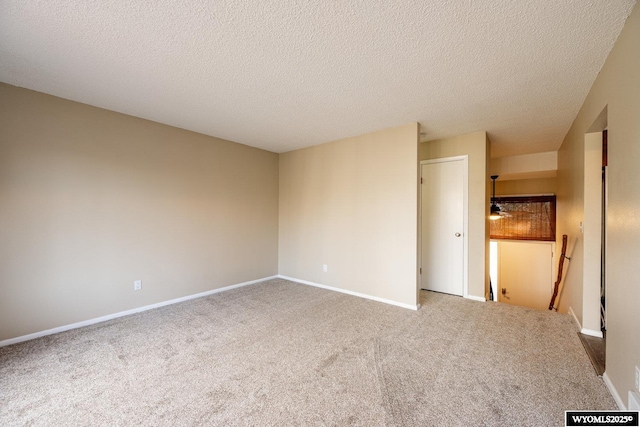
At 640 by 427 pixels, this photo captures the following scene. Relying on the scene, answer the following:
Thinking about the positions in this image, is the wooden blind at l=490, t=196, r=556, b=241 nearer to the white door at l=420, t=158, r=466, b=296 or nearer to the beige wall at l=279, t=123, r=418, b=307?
the white door at l=420, t=158, r=466, b=296

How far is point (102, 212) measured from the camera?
2.95 metres

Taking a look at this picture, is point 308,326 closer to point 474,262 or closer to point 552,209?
point 474,262

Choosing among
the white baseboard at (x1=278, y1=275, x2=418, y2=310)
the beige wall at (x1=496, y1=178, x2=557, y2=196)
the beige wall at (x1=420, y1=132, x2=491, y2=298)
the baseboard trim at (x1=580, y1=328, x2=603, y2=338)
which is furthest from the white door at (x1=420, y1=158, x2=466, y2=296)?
the beige wall at (x1=496, y1=178, x2=557, y2=196)

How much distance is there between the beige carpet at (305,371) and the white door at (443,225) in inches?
34.2

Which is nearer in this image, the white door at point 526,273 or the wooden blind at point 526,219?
the white door at point 526,273

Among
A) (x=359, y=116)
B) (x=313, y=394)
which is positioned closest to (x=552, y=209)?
(x=359, y=116)

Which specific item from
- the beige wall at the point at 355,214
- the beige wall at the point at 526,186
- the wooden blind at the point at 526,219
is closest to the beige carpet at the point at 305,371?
the beige wall at the point at 355,214

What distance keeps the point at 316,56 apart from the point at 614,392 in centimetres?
307

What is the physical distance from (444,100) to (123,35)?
278 centimetres

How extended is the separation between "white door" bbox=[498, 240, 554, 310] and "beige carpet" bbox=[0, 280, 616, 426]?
2725 millimetres

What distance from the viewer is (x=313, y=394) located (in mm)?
1743

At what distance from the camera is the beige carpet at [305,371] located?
61.9 inches

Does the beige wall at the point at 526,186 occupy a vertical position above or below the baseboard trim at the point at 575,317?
above

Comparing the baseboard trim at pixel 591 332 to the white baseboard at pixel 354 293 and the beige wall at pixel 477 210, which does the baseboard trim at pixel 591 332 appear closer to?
the beige wall at pixel 477 210
